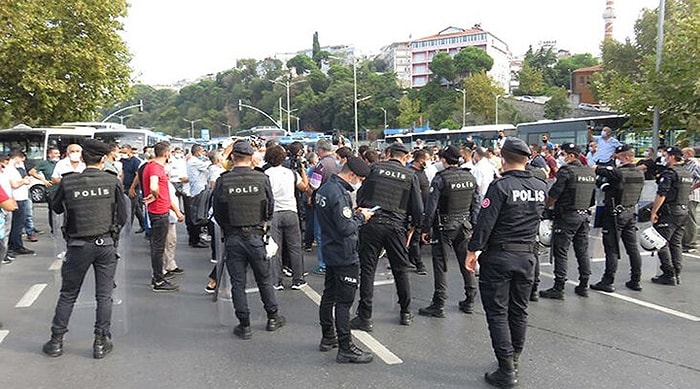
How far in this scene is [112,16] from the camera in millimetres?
25203

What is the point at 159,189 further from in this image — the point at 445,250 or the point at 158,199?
the point at 445,250

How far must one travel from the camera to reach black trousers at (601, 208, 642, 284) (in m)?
7.09

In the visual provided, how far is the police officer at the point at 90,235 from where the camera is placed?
4.90 metres

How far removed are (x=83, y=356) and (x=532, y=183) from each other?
4155 mm

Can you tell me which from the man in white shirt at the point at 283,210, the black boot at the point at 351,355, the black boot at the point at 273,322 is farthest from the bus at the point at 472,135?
the black boot at the point at 351,355

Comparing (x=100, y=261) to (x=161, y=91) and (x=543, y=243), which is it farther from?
(x=161, y=91)

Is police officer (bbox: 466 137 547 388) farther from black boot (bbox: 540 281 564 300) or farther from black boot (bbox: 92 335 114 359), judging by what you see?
black boot (bbox: 92 335 114 359)

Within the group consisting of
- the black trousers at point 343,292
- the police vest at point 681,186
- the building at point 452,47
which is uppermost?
the building at point 452,47

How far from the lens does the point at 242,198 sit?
17.6ft

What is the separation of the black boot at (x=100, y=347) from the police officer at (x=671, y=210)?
6639 mm

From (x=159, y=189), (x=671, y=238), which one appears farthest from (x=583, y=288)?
(x=159, y=189)

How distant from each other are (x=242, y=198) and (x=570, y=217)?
392 centimetres

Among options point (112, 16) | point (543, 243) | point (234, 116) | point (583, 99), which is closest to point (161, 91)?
point (234, 116)

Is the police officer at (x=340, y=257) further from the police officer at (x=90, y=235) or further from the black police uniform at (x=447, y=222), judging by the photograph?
the police officer at (x=90, y=235)
